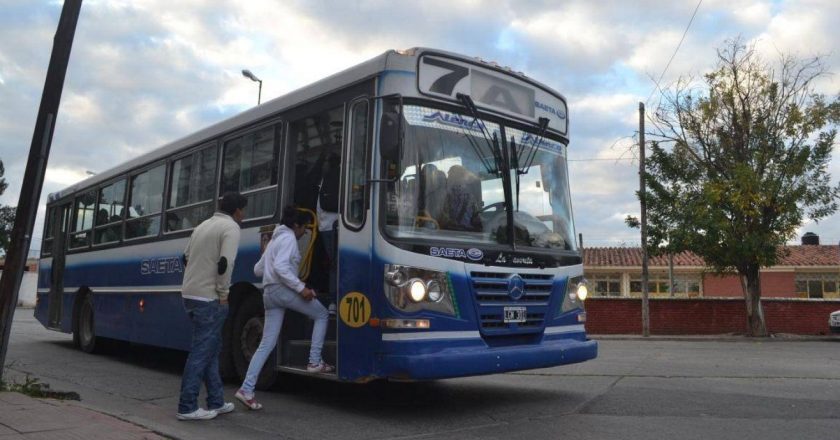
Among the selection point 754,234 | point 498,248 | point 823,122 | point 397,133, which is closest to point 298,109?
point 397,133

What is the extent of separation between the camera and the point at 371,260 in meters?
5.93

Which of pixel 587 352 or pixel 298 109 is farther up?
pixel 298 109

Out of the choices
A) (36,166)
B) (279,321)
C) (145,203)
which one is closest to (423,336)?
(279,321)

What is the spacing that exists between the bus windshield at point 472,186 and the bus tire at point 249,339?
2352 millimetres

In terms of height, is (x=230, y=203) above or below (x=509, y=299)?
above

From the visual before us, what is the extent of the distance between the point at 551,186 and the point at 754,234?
16.1 metres

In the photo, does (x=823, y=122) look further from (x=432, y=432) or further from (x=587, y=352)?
(x=432, y=432)

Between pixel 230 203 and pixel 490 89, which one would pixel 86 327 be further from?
pixel 490 89

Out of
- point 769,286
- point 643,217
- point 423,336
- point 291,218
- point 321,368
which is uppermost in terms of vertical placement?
point 643,217

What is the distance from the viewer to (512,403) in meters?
7.13

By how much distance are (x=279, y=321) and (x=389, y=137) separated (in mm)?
2075

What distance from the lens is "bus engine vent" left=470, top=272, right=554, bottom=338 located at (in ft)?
20.4

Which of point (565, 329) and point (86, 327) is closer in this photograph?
point (565, 329)

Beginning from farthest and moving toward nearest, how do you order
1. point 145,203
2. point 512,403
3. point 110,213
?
point 110,213 → point 145,203 → point 512,403
